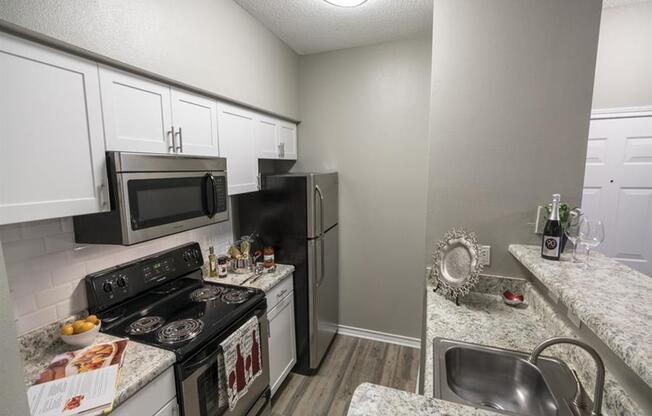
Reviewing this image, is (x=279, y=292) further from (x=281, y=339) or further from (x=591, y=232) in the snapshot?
(x=591, y=232)

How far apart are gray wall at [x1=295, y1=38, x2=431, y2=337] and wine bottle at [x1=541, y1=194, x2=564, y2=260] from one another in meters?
1.26

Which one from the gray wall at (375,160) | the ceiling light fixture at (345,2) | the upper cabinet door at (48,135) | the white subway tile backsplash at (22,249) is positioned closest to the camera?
the upper cabinet door at (48,135)

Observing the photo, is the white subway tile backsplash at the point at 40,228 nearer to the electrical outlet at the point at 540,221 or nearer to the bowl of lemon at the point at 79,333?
the bowl of lemon at the point at 79,333

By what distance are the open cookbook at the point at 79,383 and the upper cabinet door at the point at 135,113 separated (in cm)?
85

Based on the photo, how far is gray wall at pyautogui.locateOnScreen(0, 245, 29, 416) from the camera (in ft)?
1.83

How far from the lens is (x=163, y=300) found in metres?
1.66

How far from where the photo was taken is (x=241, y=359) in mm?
1567

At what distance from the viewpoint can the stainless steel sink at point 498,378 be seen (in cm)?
105

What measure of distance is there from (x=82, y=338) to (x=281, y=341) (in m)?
1.24

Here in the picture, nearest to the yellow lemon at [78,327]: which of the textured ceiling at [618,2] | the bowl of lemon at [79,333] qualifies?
the bowl of lemon at [79,333]

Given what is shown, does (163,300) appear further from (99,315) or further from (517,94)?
(517,94)

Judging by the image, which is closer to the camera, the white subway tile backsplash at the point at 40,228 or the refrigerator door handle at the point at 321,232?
the white subway tile backsplash at the point at 40,228

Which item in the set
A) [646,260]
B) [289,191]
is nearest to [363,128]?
[289,191]

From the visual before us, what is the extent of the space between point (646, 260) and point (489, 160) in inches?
79.4
